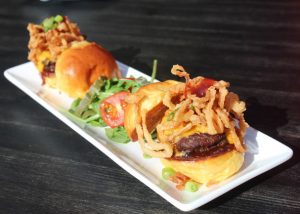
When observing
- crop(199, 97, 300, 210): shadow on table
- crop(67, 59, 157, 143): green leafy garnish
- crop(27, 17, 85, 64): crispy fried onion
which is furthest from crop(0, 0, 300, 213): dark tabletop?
crop(27, 17, 85, 64): crispy fried onion

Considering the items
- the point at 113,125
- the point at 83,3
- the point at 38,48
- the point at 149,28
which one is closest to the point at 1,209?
the point at 113,125

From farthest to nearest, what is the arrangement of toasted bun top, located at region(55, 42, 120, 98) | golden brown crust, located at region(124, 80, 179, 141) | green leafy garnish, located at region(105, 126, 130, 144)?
toasted bun top, located at region(55, 42, 120, 98), green leafy garnish, located at region(105, 126, 130, 144), golden brown crust, located at region(124, 80, 179, 141)

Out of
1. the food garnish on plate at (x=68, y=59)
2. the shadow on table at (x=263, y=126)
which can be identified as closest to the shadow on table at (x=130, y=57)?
the food garnish on plate at (x=68, y=59)

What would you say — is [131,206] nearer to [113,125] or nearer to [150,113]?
[150,113]

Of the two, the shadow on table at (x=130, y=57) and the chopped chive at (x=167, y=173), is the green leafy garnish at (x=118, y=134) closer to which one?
the chopped chive at (x=167, y=173)

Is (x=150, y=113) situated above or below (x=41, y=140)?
above

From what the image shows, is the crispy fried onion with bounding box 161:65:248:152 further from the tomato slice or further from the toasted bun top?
the toasted bun top
